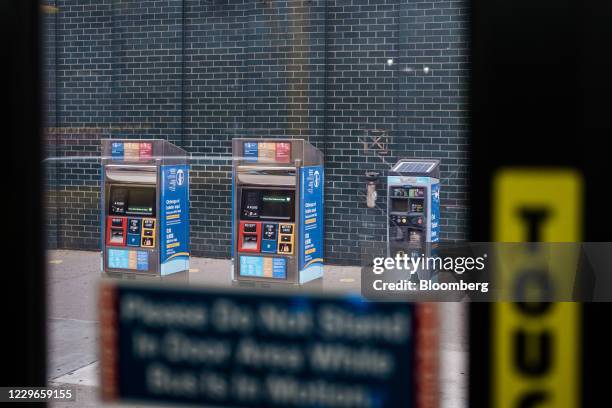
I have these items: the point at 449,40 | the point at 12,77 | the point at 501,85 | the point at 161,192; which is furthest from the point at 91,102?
the point at 501,85

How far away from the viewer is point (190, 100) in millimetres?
10953

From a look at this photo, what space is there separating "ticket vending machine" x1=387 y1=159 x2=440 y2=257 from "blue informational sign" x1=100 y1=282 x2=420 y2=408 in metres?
6.13

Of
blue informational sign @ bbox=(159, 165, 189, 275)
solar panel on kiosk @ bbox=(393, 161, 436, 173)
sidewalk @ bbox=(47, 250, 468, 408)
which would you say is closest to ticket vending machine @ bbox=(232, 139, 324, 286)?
sidewalk @ bbox=(47, 250, 468, 408)

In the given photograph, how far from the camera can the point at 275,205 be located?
7770mm

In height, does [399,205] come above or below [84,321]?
above

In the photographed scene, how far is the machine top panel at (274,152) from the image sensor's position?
7.59 metres

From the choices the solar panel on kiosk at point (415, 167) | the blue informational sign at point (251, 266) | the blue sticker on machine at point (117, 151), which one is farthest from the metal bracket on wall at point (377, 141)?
the blue sticker on machine at point (117, 151)

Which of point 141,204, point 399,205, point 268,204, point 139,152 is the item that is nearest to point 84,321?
point 141,204

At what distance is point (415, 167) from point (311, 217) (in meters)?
1.30

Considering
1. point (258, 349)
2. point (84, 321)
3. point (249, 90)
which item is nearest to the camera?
point (258, 349)

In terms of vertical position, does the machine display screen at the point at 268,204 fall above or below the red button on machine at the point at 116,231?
above

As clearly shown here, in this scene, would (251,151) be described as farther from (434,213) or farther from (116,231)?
(434,213)

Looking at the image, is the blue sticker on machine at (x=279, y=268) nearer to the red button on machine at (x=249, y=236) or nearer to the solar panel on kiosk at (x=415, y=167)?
the red button on machine at (x=249, y=236)

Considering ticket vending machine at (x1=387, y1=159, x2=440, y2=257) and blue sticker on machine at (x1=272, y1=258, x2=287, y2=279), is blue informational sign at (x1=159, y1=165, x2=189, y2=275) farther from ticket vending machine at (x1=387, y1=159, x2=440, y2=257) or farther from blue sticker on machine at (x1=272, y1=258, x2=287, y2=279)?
ticket vending machine at (x1=387, y1=159, x2=440, y2=257)
